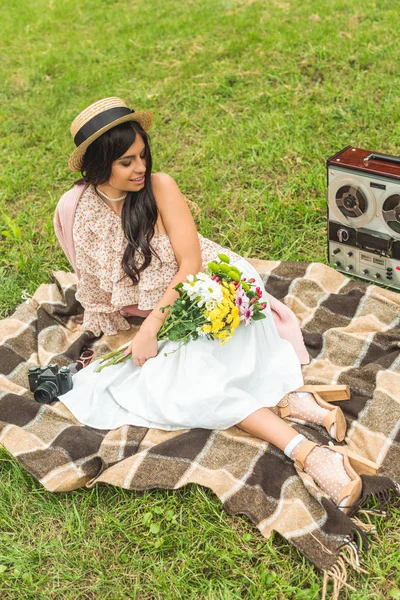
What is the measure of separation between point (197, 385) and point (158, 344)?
390mm

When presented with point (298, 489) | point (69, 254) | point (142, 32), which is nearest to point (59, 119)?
point (142, 32)

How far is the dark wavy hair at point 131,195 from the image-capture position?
304 centimetres

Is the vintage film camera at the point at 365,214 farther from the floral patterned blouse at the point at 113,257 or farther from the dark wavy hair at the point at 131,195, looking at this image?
the dark wavy hair at the point at 131,195

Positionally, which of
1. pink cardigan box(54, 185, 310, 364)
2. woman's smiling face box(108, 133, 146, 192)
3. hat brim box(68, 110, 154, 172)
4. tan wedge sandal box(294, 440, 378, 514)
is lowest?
tan wedge sandal box(294, 440, 378, 514)

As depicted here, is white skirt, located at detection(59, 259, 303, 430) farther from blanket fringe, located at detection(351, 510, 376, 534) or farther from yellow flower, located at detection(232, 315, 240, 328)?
blanket fringe, located at detection(351, 510, 376, 534)

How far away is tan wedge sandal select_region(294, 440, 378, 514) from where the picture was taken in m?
2.60

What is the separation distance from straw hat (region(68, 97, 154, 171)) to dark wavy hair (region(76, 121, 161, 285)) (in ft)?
0.14

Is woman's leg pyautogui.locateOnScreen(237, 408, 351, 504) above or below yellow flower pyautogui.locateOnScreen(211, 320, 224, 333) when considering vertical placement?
below

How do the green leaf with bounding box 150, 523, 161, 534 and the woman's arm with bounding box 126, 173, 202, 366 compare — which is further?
the woman's arm with bounding box 126, 173, 202, 366

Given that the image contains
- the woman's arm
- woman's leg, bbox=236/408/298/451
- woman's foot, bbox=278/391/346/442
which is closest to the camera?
woman's leg, bbox=236/408/298/451

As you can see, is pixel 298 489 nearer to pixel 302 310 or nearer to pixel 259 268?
pixel 302 310

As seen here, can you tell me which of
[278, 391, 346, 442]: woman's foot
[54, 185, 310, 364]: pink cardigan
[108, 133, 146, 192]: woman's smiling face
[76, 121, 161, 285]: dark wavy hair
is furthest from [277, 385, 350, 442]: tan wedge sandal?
[108, 133, 146, 192]: woman's smiling face

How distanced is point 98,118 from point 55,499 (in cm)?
172

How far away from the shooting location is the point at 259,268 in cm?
413
